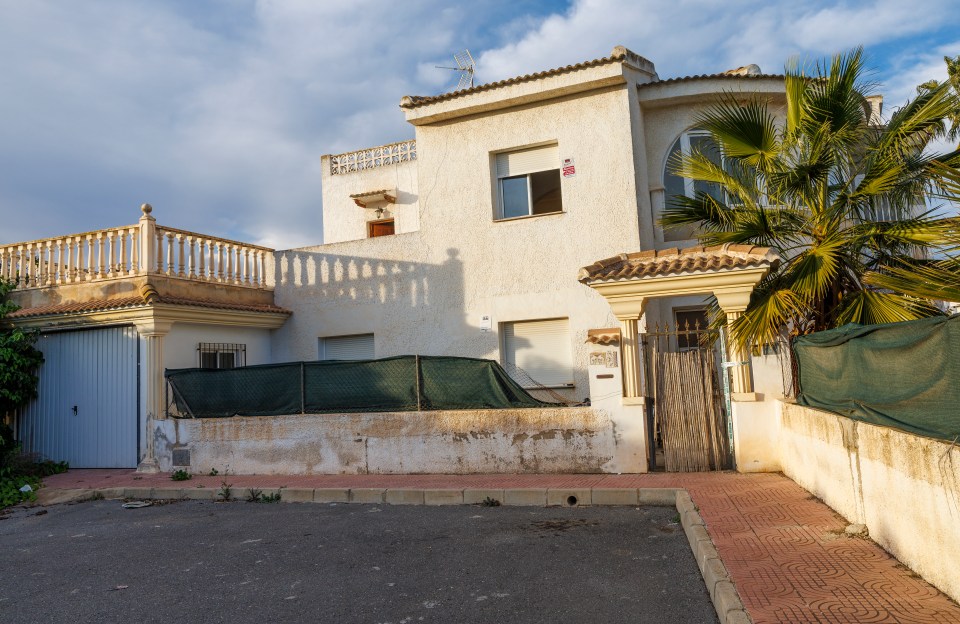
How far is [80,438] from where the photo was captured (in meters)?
14.3

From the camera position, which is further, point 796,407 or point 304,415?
point 304,415

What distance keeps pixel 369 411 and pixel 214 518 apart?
3.16 metres

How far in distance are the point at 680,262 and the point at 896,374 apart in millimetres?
4411

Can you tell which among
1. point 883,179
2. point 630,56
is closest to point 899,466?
point 883,179

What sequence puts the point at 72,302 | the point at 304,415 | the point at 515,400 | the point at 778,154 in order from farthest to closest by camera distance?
the point at 72,302, the point at 304,415, the point at 515,400, the point at 778,154

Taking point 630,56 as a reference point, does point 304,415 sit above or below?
below

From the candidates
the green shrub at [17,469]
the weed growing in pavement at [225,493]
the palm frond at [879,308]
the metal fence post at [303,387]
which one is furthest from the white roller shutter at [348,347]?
the palm frond at [879,308]

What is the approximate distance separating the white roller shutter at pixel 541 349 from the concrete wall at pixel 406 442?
3089mm

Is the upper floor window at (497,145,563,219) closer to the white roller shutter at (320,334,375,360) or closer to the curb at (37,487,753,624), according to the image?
the white roller shutter at (320,334,375,360)

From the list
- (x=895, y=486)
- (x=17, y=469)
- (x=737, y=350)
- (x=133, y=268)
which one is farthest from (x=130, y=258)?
(x=895, y=486)

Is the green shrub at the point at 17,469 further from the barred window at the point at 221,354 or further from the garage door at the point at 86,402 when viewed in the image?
the barred window at the point at 221,354

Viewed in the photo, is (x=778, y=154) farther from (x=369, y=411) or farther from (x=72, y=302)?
(x=72, y=302)

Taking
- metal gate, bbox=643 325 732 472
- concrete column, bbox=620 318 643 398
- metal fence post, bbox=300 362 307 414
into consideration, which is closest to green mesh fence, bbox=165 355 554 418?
metal fence post, bbox=300 362 307 414

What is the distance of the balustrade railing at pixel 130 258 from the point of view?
13.9 m
